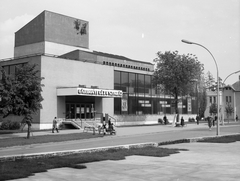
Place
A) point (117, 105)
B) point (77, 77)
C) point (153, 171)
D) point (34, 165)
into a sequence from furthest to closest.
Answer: point (117, 105), point (77, 77), point (34, 165), point (153, 171)

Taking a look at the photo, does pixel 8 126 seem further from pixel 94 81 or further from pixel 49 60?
pixel 94 81

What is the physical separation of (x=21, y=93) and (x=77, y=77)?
1647 centimetres

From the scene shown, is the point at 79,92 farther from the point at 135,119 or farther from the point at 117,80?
the point at 135,119

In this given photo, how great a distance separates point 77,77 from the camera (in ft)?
146

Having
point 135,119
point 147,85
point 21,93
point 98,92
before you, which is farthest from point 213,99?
point 21,93

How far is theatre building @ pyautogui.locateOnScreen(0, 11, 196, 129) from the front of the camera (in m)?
41.0

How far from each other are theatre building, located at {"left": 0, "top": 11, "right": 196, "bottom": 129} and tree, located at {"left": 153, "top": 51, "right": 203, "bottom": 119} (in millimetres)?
6677

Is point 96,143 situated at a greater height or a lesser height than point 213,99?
lesser

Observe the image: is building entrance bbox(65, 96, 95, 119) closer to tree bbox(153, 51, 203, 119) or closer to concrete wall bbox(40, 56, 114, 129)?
concrete wall bbox(40, 56, 114, 129)

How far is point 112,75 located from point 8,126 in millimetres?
17431

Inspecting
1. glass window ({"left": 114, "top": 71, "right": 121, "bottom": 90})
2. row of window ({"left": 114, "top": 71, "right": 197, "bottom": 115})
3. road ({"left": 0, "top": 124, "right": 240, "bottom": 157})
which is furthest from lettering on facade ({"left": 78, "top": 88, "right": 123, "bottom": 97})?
road ({"left": 0, "top": 124, "right": 240, "bottom": 157})

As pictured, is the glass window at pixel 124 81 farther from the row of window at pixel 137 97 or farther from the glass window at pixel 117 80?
the glass window at pixel 117 80

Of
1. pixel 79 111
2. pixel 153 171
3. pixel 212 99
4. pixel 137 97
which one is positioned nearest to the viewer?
pixel 153 171

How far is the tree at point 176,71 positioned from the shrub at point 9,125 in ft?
68.4
